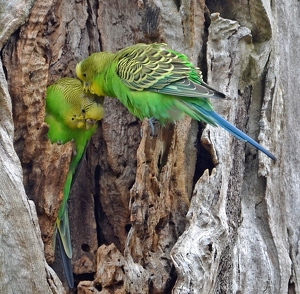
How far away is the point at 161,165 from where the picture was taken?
3383 mm

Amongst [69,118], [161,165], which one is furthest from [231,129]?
[69,118]

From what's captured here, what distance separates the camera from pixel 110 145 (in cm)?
381

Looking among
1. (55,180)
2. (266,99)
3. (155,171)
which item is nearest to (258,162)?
(266,99)

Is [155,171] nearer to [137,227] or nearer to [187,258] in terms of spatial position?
[137,227]

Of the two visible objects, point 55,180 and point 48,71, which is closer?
point 55,180

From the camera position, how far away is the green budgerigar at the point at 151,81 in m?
3.52

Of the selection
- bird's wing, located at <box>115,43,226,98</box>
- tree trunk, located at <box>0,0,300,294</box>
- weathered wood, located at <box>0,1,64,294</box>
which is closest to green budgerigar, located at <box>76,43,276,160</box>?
bird's wing, located at <box>115,43,226,98</box>

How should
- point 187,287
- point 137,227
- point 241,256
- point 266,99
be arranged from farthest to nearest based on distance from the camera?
1. point 266,99
2. point 241,256
3. point 137,227
4. point 187,287

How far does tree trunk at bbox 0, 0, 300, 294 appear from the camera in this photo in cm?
301

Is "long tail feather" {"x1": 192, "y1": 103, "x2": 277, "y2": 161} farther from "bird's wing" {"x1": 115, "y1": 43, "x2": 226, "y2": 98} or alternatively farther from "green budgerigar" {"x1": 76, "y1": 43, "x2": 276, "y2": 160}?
"bird's wing" {"x1": 115, "y1": 43, "x2": 226, "y2": 98}

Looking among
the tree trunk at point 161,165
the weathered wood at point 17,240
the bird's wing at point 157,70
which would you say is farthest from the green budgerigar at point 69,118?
the weathered wood at point 17,240

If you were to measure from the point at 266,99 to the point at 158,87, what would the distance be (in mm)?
691

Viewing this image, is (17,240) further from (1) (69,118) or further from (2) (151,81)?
(2) (151,81)

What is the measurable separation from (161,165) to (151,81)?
2.10ft
